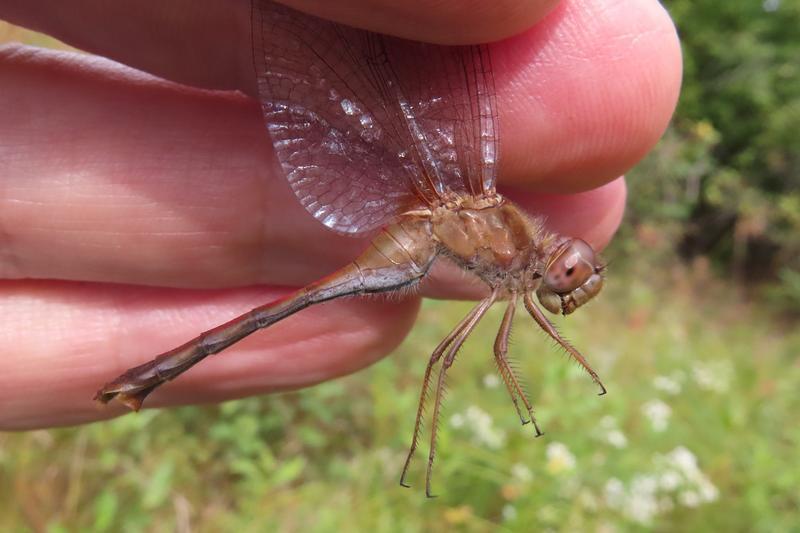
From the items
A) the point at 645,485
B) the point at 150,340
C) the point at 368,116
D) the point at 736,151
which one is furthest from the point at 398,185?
the point at 736,151

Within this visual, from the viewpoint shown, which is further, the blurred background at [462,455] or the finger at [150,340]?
the blurred background at [462,455]

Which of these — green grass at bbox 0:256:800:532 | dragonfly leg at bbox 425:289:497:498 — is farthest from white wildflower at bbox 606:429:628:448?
dragonfly leg at bbox 425:289:497:498

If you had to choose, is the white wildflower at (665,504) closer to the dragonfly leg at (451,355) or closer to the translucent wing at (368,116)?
the dragonfly leg at (451,355)

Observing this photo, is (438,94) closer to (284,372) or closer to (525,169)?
(525,169)

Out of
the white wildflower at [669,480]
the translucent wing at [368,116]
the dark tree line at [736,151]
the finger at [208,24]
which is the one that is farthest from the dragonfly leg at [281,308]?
the dark tree line at [736,151]

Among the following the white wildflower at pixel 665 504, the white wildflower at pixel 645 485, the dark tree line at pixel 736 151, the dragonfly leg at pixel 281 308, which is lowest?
the dark tree line at pixel 736 151

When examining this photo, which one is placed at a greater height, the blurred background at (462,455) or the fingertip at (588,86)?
the fingertip at (588,86)

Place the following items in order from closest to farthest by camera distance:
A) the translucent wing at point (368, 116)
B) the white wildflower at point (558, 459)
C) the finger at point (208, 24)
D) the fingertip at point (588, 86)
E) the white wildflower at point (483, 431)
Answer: the finger at point (208, 24) → the fingertip at point (588, 86) → the translucent wing at point (368, 116) → the white wildflower at point (558, 459) → the white wildflower at point (483, 431)

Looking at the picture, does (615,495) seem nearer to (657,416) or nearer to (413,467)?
(657,416)
